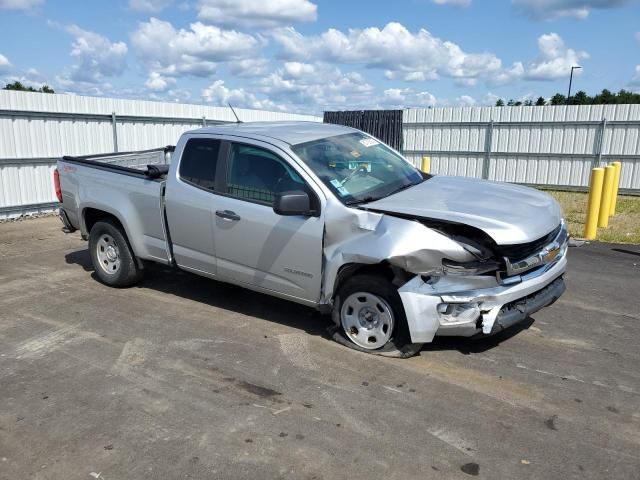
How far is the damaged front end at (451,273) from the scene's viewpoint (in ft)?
13.0

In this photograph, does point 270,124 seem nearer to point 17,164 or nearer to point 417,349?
point 417,349

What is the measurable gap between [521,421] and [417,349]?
1.05m

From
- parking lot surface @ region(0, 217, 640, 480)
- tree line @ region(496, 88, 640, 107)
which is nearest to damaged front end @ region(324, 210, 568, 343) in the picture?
parking lot surface @ region(0, 217, 640, 480)

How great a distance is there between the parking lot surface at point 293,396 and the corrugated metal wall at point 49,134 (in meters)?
6.46

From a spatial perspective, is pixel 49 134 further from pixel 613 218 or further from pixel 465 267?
pixel 613 218

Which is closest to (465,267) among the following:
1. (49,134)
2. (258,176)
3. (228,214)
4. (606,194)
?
(258,176)

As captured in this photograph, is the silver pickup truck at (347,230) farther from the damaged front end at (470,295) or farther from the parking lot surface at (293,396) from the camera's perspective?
the parking lot surface at (293,396)

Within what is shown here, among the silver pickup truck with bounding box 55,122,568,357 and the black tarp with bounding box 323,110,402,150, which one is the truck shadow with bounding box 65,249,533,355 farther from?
the black tarp with bounding box 323,110,402,150

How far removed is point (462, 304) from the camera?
13.1ft

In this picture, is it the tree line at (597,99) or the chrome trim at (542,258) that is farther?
the tree line at (597,99)

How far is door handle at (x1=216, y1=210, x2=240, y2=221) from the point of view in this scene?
497cm

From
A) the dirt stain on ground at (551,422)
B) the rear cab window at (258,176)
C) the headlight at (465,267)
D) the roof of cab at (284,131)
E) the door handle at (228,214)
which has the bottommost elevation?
the dirt stain on ground at (551,422)

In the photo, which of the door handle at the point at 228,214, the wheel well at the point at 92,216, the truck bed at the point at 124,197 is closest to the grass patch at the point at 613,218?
the door handle at the point at 228,214

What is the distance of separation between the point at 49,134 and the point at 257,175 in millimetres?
8999
